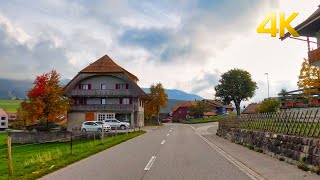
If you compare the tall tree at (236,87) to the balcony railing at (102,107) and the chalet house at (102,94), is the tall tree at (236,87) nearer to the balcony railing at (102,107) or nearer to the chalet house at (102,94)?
the chalet house at (102,94)

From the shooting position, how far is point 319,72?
35.6 metres

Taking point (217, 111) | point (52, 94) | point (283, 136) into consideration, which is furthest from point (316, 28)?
point (217, 111)

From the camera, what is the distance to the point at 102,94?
58469 mm

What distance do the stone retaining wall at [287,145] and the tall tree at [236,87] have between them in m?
67.5

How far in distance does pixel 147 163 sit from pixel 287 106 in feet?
52.4

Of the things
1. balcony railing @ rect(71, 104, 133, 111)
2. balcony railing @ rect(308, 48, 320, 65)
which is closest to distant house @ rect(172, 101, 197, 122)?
balcony railing @ rect(71, 104, 133, 111)

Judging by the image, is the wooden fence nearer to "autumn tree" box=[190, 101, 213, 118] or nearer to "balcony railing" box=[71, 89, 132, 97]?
"balcony railing" box=[71, 89, 132, 97]

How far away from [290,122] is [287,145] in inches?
40.0

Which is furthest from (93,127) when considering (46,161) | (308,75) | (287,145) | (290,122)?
(287,145)

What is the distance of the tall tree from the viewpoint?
86188 mm

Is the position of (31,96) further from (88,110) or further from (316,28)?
(316,28)

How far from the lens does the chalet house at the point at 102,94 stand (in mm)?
58188

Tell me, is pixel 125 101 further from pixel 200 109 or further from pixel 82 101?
pixel 200 109

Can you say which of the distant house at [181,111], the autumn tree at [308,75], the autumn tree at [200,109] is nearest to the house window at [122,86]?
the autumn tree at [308,75]
